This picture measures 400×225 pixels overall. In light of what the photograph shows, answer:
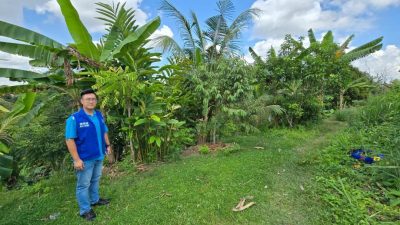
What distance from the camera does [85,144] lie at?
341cm

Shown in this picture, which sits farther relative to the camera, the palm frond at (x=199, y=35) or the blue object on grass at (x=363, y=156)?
the palm frond at (x=199, y=35)

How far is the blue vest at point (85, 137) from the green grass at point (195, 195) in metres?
0.85

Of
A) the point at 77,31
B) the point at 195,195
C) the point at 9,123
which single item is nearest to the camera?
the point at 9,123

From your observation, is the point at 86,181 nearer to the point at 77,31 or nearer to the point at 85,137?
the point at 85,137

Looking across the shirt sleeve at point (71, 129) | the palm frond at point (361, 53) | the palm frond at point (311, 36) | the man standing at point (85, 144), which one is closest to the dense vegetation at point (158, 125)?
the man standing at point (85, 144)

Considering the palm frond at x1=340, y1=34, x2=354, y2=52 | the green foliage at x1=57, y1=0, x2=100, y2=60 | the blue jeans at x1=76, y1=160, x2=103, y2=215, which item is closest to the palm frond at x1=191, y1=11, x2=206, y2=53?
the green foliage at x1=57, y1=0, x2=100, y2=60

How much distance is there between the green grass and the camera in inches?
134

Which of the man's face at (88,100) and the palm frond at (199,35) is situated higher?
the palm frond at (199,35)

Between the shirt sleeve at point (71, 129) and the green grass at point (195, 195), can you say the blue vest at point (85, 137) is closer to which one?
the shirt sleeve at point (71, 129)

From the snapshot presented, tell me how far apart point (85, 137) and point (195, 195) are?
171 cm

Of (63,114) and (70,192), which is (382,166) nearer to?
(70,192)

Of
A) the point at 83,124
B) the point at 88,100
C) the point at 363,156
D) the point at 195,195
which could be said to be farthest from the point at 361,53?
the point at 83,124

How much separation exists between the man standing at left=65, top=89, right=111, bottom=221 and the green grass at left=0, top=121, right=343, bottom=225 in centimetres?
33

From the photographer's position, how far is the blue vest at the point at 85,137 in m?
3.38
